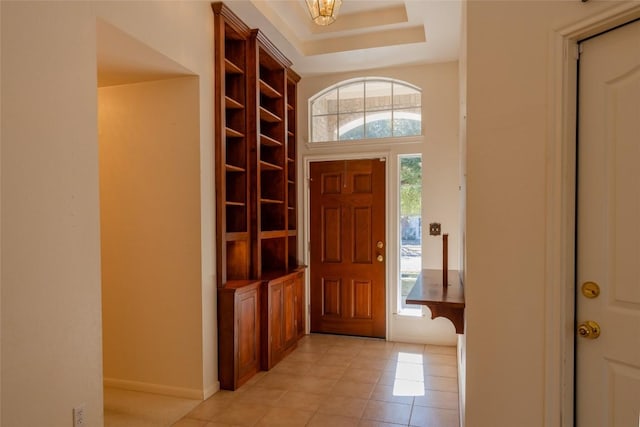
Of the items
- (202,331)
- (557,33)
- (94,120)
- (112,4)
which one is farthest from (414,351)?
(112,4)

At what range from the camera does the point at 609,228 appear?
1.52m

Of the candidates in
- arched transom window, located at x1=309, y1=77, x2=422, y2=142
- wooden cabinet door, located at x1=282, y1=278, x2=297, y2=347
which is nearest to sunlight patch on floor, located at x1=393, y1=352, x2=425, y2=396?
wooden cabinet door, located at x1=282, y1=278, x2=297, y2=347

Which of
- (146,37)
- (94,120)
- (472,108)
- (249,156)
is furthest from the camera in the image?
(249,156)

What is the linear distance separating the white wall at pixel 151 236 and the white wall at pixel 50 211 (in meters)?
0.87

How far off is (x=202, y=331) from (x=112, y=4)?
2.30m

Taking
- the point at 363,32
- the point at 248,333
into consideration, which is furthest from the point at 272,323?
the point at 363,32

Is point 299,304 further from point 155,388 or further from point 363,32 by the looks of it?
point 363,32

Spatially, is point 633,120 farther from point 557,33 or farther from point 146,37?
point 146,37

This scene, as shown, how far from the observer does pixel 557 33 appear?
1588 mm

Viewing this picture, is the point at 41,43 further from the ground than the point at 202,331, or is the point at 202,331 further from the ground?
the point at 41,43

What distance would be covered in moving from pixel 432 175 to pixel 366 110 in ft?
3.68

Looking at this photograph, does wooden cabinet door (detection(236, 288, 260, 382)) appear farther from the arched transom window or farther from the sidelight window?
the arched transom window

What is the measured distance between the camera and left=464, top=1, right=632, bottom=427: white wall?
1.62m

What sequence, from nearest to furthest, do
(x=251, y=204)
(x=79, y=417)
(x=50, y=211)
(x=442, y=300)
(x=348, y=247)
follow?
(x=50, y=211) < (x=79, y=417) < (x=442, y=300) < (x=251, y=204) < (x=348, y=247)
